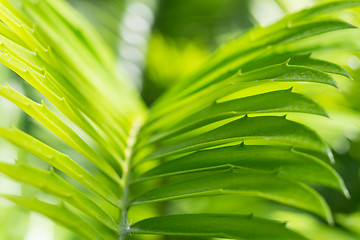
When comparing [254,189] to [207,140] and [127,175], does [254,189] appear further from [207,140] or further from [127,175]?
[127,175]

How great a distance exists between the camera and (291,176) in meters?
0.40

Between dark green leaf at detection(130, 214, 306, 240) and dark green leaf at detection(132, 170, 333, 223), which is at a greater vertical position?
A: dark green leaf at detection(132, 170, 333, 223)

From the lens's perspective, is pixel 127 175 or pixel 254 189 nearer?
pixel 254 189

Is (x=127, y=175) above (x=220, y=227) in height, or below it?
above

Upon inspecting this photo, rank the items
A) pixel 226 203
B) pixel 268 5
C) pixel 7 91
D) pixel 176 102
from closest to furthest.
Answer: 1. pixel 7 91
2. pixel 176 102
3. pixel 226 203
4. pixel 268 5

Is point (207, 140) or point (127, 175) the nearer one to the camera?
point (207, 140)

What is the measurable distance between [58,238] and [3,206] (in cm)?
11

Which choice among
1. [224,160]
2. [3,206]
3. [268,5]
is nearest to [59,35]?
[3,206]

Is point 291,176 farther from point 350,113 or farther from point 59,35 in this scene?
point 350,113

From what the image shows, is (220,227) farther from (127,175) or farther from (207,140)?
(127,175)

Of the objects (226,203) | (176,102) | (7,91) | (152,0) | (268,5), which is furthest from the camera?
(152,0)

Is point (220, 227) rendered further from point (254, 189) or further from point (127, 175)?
point (127, 175)

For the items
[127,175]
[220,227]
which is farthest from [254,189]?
[127,175]

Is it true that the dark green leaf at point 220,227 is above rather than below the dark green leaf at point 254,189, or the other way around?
below
